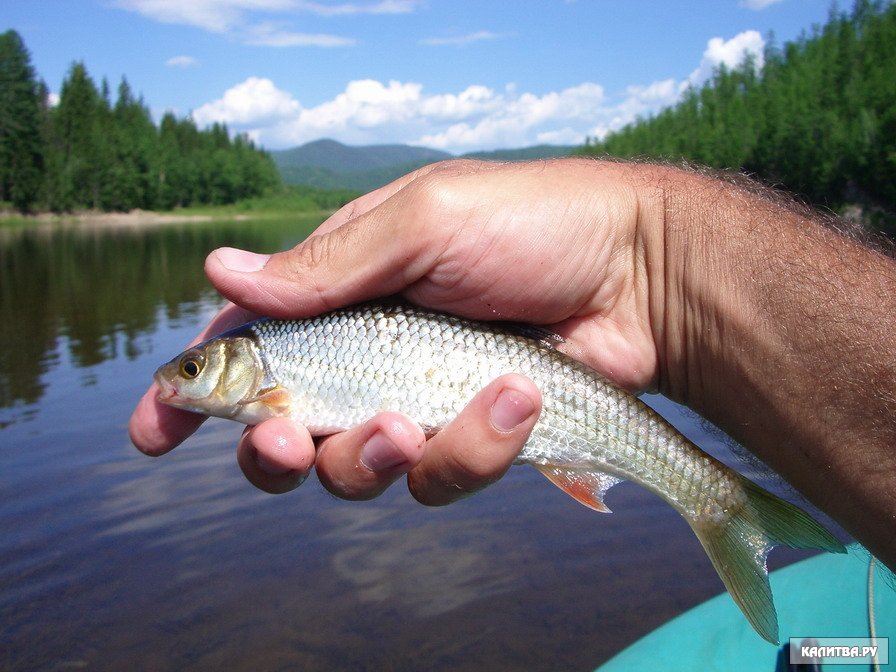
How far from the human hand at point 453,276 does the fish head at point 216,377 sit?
21cm

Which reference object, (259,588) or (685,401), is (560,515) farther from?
(685,401)

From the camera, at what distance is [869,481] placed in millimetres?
2818

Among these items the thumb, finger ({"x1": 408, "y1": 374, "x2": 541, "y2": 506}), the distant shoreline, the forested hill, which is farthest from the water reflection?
the distant shoreline

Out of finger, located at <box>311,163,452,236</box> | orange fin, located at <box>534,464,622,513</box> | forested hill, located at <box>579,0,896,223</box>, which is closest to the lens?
orange fin, located at <box>534,464,622,513</box>

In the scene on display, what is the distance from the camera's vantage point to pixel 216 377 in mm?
3645

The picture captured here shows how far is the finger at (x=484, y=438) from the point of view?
3203 mm

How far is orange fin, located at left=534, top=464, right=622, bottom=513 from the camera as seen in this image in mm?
3465

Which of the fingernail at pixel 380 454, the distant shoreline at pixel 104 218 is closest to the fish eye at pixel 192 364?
the fingernail at pixel 380 454

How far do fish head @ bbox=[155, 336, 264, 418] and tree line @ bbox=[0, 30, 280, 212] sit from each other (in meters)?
96.4

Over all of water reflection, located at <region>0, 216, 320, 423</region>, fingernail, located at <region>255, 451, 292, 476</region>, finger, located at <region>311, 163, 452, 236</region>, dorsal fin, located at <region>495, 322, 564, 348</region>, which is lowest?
water reflection, located at <region>0, 216, 320, 423</region>

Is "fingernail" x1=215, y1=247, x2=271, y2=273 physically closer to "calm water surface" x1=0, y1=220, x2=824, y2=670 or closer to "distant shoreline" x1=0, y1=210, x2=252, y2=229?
"calm water surface" x1=0, y1=220, x2=824, y2=670

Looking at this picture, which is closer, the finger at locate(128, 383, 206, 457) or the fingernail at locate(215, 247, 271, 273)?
the fingernail at locate(215, 247, 271, 273)

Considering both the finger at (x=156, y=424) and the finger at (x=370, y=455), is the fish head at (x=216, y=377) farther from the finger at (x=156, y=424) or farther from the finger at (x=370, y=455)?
the finger at (x=370, y=455)

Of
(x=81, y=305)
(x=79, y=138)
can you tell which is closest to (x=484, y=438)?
(x=81, y=305)
